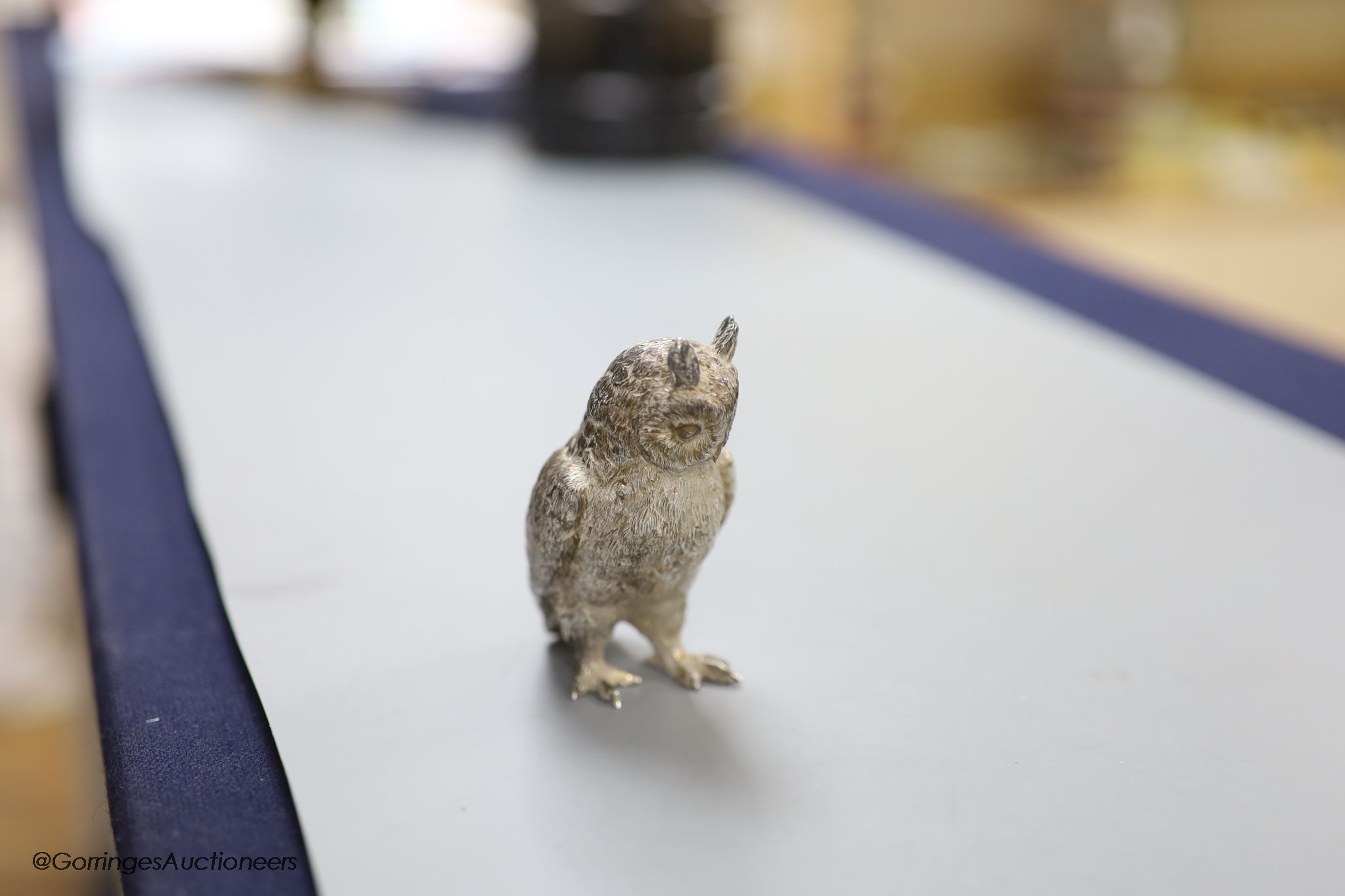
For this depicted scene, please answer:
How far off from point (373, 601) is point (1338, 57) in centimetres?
422

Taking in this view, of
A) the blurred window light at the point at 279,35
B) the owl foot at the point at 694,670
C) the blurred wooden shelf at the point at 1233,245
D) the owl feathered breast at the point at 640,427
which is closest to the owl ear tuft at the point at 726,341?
the owl feathered breast at the point at 640,427

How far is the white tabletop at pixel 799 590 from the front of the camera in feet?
2.75

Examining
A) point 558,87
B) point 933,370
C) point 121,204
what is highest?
point 558,87

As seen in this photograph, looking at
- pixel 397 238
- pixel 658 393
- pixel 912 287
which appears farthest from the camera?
pixel 397 238

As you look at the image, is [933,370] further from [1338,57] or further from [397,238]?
[1338,57]

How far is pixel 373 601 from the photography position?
114 centimetres

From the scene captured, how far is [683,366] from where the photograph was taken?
0.88 metres

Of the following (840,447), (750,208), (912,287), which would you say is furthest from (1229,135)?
(840,447)

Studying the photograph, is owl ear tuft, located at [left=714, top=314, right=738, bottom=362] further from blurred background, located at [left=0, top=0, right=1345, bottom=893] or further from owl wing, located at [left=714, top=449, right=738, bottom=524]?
blurred background, located at [left=0, top=0, right=1345, bottom=893]

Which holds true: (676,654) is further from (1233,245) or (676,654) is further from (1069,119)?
(1233,245)

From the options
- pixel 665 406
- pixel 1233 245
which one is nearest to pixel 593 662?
pixel 665 406

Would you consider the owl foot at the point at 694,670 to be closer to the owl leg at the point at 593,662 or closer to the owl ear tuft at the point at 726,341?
the owl leg at the point at 593,662

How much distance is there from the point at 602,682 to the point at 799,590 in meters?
0.27

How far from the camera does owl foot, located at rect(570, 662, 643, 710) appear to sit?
0.98 metres
